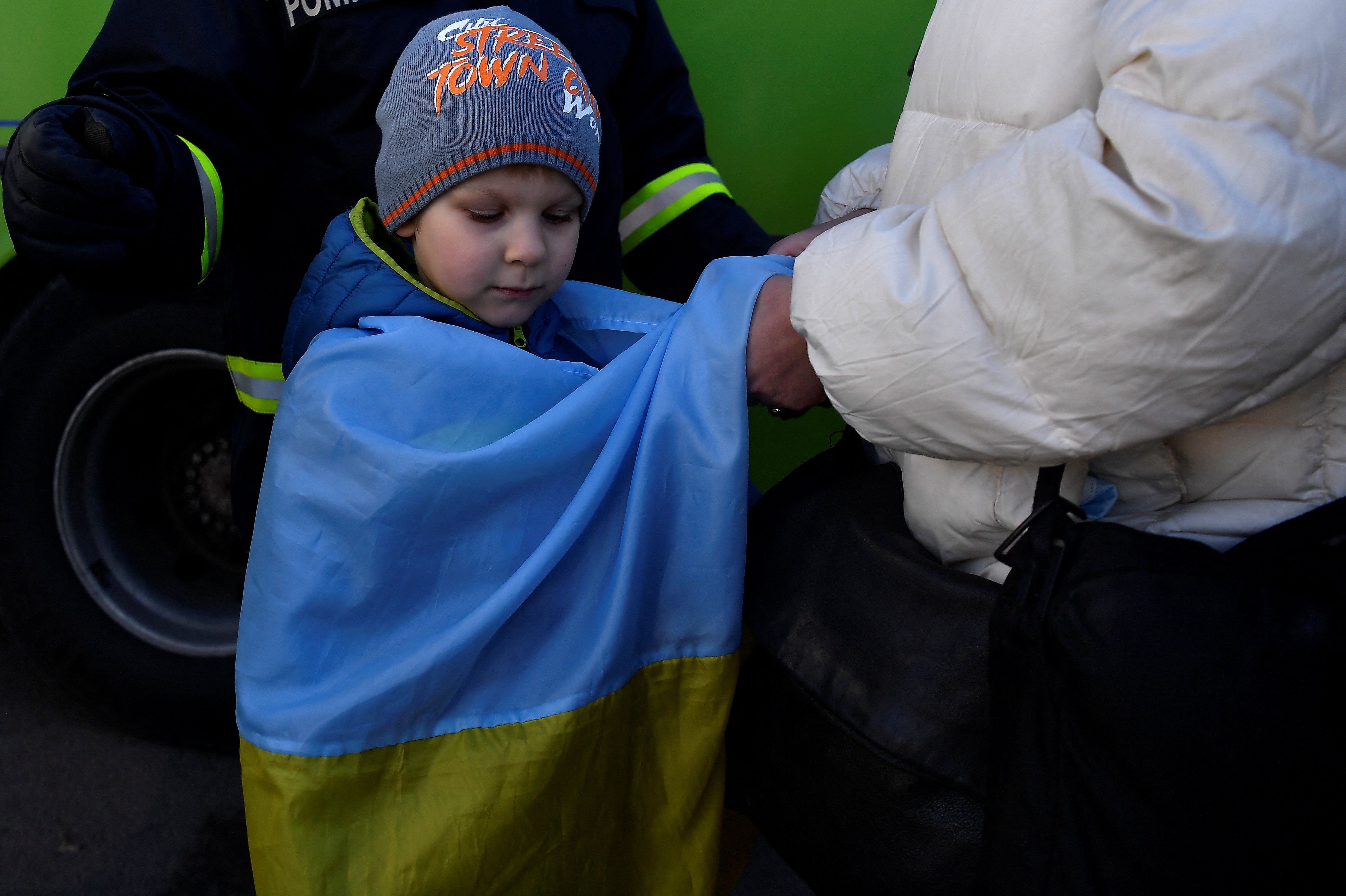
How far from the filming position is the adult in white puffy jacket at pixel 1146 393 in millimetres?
648

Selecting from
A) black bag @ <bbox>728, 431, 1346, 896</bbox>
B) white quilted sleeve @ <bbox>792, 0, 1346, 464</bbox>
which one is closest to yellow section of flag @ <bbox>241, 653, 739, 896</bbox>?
black bag @ <bbox>728, 431, 1346, 896</bbox>

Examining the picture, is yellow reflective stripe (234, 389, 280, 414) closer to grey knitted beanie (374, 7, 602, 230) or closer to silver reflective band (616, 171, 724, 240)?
grey knitted beanie (374, 7, 602, 230)

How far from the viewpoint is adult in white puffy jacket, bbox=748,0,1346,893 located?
0.65 metres

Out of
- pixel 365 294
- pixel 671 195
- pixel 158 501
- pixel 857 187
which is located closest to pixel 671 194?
pixel 671 195

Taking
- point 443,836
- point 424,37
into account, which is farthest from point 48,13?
point 443,836

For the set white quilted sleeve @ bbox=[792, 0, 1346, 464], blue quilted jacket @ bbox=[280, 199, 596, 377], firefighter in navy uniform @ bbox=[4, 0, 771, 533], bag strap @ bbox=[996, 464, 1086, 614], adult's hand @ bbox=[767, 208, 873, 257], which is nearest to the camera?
white quilted sleeve @ bbox=[792, 0, 1346, 464]

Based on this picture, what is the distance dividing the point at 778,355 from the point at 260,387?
92 centimetres

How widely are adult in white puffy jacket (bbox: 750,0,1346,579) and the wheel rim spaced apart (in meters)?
1.49

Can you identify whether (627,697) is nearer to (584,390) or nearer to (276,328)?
(584,390)

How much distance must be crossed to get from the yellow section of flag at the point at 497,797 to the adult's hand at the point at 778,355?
12.4 inches

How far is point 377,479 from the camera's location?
92 cm

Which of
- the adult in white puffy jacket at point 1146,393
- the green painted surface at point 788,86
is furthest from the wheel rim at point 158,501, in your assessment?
the adult in white puffy jacket at point 1146,393

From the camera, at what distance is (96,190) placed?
3.22 ft

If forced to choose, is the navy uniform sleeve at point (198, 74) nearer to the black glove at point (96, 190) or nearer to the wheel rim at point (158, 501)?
the black glove at point (96, 190)
